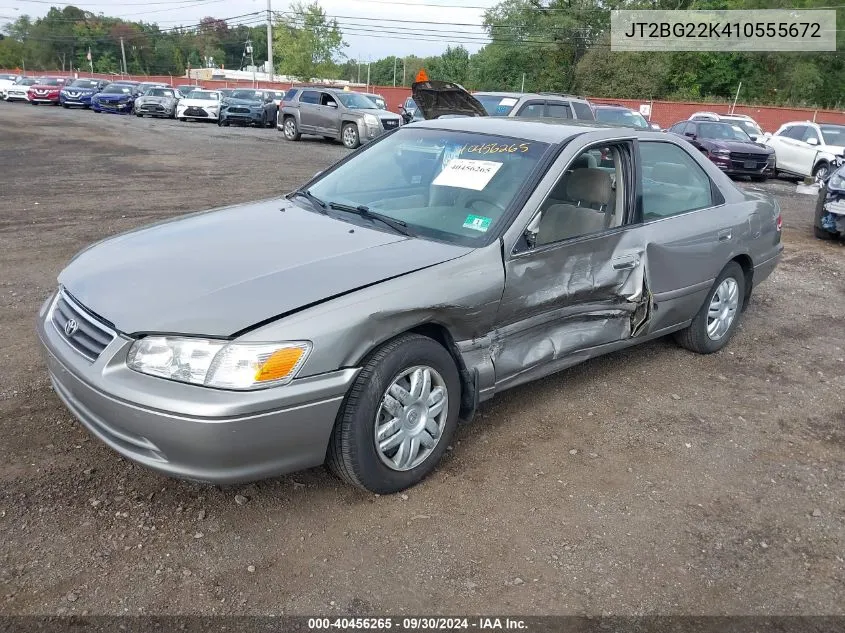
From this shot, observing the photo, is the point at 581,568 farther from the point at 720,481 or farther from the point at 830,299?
the point at 830,299

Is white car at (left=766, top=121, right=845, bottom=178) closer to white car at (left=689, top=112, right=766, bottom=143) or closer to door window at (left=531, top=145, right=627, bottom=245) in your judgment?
white car at (left=689, top=112, right=766, bottom=143)

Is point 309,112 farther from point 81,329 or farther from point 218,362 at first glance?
point 218,362

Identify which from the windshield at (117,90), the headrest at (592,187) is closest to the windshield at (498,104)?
the headrest at (592,187)

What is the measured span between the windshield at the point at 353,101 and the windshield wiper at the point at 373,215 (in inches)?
684

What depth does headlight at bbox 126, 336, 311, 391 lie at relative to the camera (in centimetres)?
258

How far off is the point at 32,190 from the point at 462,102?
7193mm

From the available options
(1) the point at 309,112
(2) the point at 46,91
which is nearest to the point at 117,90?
(2) the point at 46,91

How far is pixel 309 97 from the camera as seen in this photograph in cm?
2158

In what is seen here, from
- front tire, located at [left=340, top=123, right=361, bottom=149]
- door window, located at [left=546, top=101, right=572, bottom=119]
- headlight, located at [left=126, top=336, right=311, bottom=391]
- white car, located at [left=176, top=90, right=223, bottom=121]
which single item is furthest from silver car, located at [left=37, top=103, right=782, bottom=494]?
white car, located at [left=176, top=90, right=223, bottom=121]

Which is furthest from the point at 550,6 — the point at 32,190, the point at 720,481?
the point at 720,481

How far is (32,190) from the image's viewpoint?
10.3m

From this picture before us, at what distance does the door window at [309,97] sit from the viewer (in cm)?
2136

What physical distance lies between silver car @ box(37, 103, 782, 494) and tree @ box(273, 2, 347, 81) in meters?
56.6

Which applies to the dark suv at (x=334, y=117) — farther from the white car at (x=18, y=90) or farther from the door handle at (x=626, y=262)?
the white car at (x=18, y=90)
